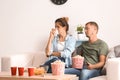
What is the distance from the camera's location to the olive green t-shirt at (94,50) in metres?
3.70

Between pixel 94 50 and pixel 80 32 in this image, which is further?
pixel 80 32

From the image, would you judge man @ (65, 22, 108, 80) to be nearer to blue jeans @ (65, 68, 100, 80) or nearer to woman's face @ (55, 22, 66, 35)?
blue jeans @ (65, 68, 100, 80)

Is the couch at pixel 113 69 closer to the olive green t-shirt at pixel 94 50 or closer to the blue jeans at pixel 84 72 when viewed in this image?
the blue jeans at pixel 84 72

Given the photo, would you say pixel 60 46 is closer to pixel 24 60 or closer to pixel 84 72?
pixel 84 72

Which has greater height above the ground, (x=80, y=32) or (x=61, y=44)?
(x=80, y=32)

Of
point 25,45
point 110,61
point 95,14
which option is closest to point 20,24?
point 25,45

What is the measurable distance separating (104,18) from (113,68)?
1.27 meters

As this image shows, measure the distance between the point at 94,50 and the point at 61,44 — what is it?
1.50 ft

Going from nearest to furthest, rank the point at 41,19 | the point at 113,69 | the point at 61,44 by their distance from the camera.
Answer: the point at 113,69 < the point at 61,44 < the point at 41,19

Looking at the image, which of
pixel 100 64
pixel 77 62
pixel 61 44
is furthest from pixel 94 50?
pixel 61 44

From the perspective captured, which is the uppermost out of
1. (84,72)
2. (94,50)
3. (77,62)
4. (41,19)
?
(41,19)

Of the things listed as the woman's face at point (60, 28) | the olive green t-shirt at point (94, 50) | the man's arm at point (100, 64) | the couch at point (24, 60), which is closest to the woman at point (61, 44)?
the woman's face at point (60, 28)

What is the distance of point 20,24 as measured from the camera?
15.7 ft

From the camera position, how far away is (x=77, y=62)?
3.54 m
